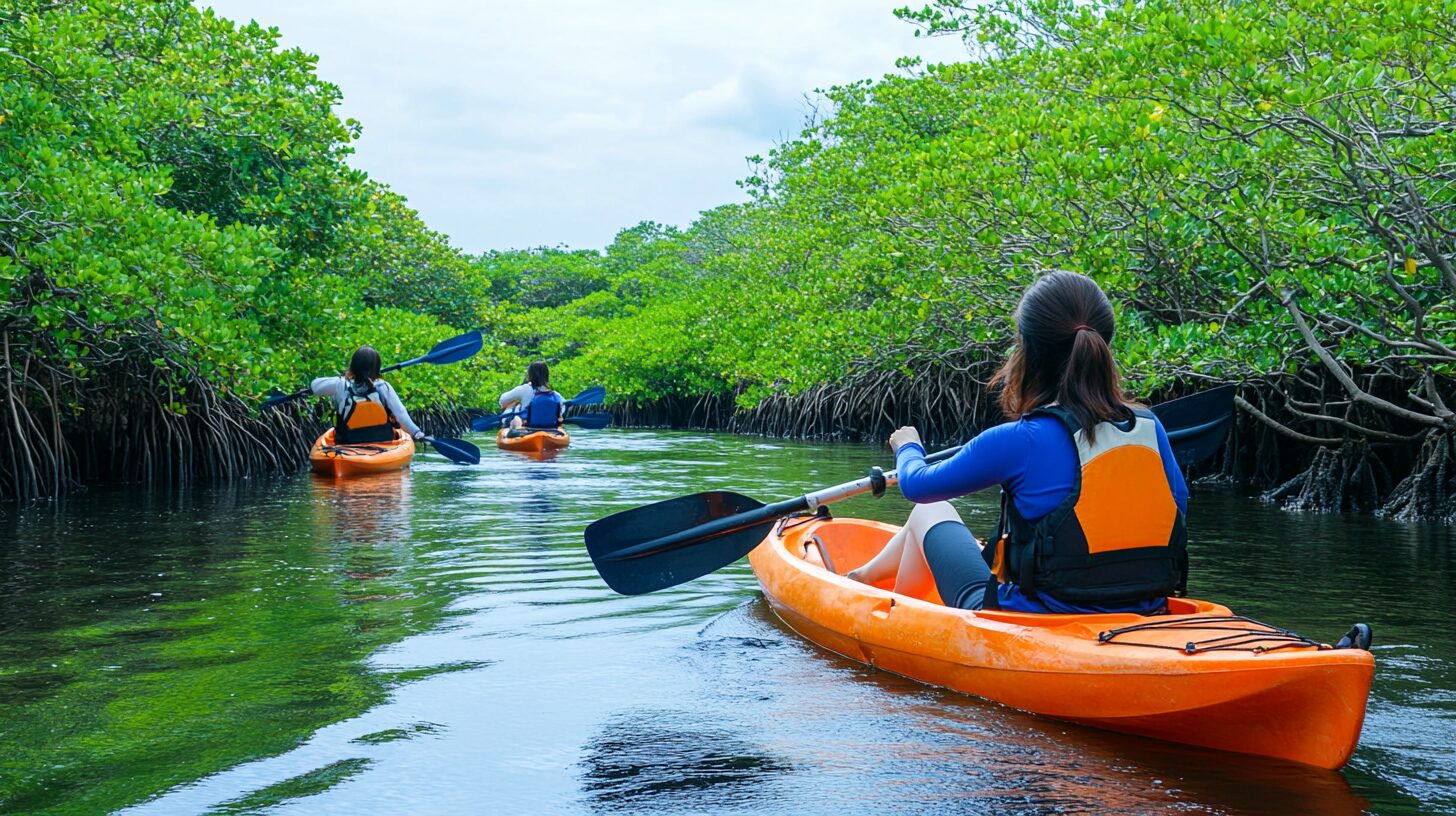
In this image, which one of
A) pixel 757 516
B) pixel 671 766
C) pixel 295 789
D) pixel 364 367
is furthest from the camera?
pixel 364 367

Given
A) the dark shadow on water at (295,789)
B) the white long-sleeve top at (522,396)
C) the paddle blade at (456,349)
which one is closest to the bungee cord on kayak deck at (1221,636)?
the dark shadow on water at (295,789)

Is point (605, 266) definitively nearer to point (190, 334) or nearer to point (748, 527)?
point (190, 334)

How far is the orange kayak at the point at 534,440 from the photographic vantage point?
44.5 feet

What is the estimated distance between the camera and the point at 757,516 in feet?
14.0

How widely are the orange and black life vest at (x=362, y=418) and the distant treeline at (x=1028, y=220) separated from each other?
518 mm

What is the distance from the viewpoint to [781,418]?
68.0 ft

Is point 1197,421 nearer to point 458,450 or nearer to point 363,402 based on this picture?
point 363,402

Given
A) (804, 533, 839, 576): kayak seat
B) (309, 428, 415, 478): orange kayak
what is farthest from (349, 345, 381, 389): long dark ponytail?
(804, 533, 839, 576): kayak seat

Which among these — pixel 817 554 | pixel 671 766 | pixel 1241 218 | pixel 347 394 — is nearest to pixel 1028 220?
pixel 1241 218

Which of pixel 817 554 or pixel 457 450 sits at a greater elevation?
pixel 457 450

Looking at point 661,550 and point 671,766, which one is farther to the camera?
point 661,550

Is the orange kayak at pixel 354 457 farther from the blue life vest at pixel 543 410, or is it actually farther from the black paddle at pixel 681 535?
the black paddle at pixel 681 535

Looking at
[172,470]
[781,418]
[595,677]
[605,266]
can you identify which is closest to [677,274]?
[605,266]

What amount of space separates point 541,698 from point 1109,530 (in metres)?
1.56
